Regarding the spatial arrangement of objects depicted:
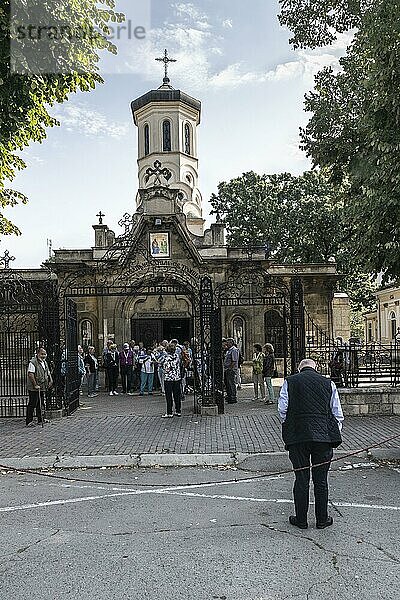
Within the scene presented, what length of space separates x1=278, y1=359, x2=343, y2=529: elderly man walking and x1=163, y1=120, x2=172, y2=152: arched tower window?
34.8m

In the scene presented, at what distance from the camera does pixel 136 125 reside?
139 feet

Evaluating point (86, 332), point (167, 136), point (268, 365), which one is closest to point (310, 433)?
point (268, 365)

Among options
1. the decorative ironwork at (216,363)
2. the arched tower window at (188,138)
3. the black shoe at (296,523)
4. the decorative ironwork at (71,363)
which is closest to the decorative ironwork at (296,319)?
the decorative ironwork at (216,363)

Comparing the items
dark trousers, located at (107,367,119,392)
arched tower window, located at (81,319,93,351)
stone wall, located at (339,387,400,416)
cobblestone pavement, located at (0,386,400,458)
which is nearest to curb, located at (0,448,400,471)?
cobblestone pavement, located at (0,386,400,458)

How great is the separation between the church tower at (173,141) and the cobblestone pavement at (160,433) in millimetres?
24603

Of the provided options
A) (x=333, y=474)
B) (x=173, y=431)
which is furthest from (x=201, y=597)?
(x=173, y=431)

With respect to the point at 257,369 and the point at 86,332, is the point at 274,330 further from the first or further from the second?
the point at 257,369

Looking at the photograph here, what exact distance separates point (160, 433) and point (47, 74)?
7527 millimetres

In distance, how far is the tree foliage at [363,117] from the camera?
14117mm

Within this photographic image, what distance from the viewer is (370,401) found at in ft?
51.1

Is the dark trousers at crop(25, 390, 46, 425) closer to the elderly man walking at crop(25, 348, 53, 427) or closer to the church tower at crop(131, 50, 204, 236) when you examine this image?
the elderly man walking at crop(25, 348, 53, 427)

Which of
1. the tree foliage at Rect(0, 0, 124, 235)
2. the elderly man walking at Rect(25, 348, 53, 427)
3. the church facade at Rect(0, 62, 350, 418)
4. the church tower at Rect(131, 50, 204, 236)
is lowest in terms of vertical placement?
the elderly man walking at Rect(25, 348, 53, 427)

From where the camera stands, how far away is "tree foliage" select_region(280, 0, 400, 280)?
1412cm

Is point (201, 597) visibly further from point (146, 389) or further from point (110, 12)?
point (146, 389)
